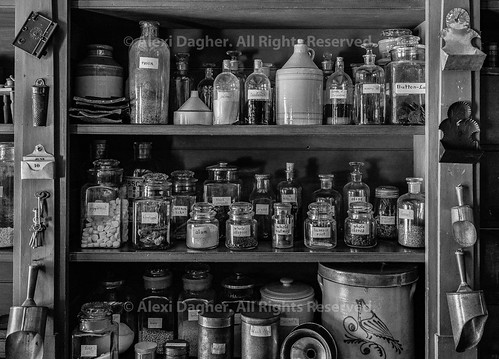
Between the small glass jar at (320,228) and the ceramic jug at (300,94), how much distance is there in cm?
26

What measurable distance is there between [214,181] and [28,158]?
586 mm

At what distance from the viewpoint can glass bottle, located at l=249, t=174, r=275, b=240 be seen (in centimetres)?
169

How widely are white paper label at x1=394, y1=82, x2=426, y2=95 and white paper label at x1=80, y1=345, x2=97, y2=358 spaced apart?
117 centimetres

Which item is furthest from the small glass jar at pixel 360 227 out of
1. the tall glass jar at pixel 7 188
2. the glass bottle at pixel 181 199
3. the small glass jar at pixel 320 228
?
the tall glass jar at pixel 7 188

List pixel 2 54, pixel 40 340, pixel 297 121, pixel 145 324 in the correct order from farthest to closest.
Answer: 1. pixel 2 54
2. pixel 145 324
3. pixel 297 121
4. pixel 40 340

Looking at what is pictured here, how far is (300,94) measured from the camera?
4.99ft

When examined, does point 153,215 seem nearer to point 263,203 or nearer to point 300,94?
point 263,203

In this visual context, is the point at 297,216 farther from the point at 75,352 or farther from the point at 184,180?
the point at 75,352

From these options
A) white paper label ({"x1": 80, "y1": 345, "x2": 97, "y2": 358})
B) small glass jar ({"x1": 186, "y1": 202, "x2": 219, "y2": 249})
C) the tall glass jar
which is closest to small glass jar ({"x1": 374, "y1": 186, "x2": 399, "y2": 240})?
small glass jar ({"x1": 186, "y1": 202, "x2": 219, "y2": 249})

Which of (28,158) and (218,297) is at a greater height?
(28,158)

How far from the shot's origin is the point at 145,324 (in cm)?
163

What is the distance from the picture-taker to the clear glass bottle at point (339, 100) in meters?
1.57

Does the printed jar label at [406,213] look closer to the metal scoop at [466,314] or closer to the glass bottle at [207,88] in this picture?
the metal scoop at [466,314]

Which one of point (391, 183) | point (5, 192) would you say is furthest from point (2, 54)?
point (391, 183)
